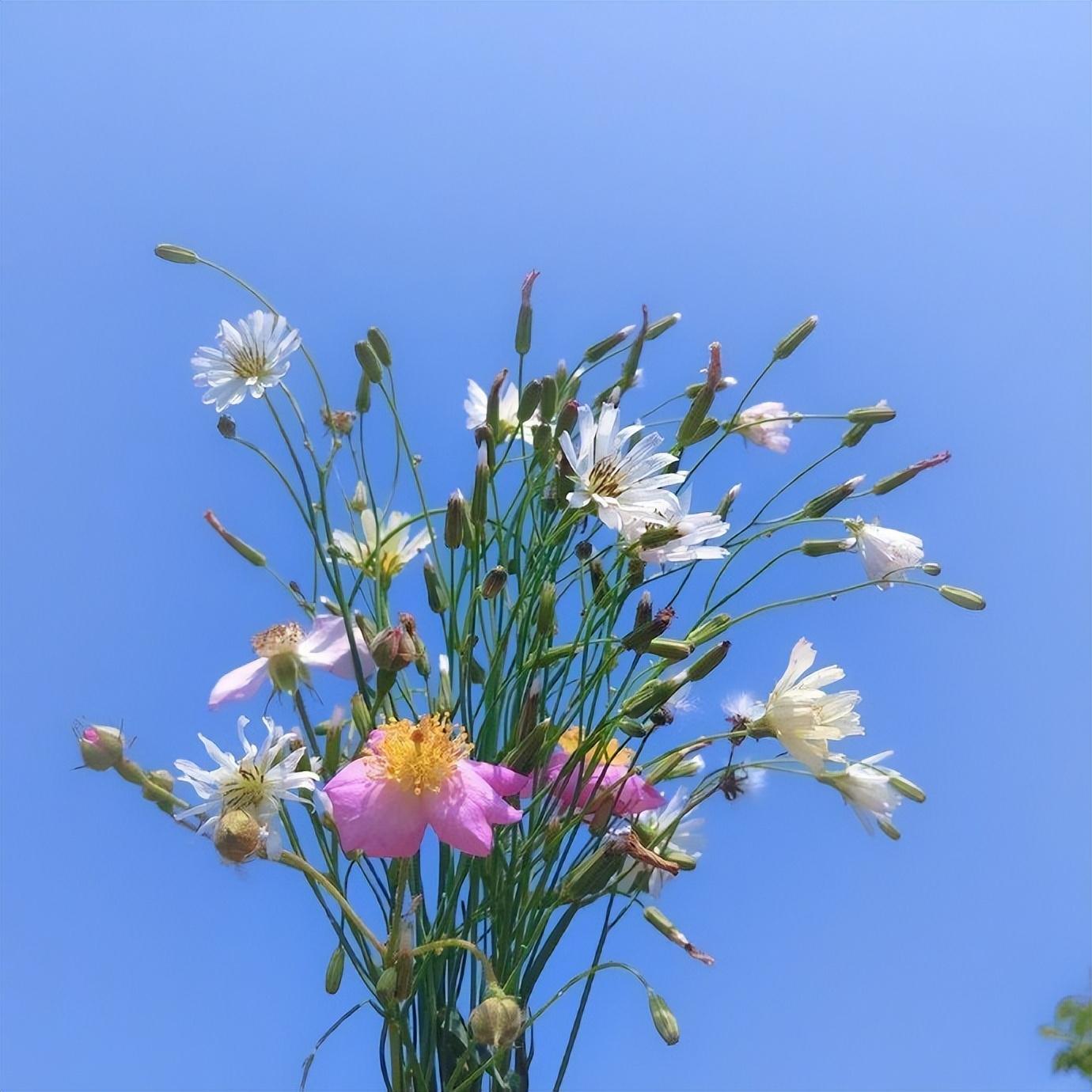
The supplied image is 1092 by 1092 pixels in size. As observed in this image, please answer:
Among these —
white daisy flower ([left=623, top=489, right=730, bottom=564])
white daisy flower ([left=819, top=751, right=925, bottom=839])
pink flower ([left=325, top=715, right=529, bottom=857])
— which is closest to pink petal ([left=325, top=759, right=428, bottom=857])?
pink flower ([left=325, top=715, right=529, bottom=857])

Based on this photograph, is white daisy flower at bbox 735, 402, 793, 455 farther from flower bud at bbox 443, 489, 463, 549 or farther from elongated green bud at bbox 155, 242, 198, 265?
elongated green bud at bbox 155, 242, 198, 265

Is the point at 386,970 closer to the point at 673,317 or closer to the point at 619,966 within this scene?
the point at 619,966

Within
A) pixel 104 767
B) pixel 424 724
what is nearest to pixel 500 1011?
pixel 424 724

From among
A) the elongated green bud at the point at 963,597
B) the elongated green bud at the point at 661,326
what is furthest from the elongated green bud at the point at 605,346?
the elongated green bud at the point at 963,597

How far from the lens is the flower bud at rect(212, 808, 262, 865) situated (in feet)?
1.94

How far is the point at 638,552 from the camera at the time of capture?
0.71 meters

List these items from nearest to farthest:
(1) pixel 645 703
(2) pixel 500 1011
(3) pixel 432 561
A: (2) pixel 500 1011 < (1) pixel 645 703 < (3) pixel 432 561

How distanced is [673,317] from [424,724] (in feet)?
1.40

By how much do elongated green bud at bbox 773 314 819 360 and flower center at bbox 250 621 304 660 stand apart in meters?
0.46

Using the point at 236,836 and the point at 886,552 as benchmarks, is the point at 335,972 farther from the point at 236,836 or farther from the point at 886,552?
the point at 886,552

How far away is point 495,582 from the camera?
715 millimetres

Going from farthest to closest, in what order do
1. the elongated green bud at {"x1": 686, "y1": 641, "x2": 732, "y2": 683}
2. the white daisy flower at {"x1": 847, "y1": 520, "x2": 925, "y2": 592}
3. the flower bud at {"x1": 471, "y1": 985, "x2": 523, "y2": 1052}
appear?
the white daisy flower at {"x1": 847, "y1": 520, "x2": 925, "y2": 592}
the elongated green bud at {"x1": 686, "y1": 641, "x2": 732, "y2": 683}
the flower bud at {"x1": 471, "y1": 985, "x2": 523, "y2": 1052}

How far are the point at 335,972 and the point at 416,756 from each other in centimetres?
17

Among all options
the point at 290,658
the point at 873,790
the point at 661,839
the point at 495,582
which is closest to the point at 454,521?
the point at 495,582
